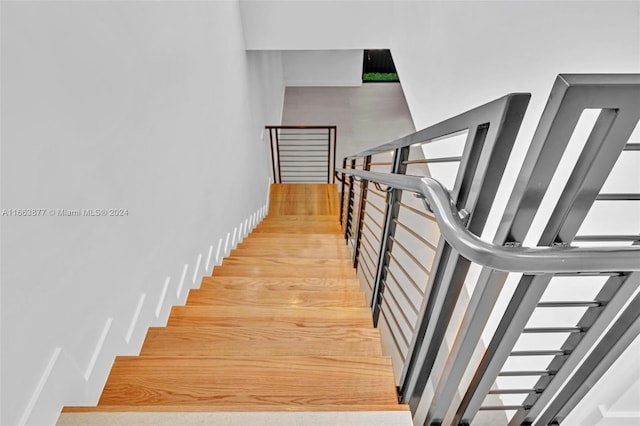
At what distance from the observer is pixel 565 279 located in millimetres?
1442

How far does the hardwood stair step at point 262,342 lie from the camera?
127 centimetres

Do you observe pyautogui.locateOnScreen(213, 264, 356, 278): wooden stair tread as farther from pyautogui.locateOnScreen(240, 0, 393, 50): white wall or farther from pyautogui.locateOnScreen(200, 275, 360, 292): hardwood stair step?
pyautogui.locateOnScreen(240, 0, 393, 50): white wall

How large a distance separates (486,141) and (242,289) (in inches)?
62.2

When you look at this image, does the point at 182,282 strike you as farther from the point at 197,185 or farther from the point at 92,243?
the point at 92,243

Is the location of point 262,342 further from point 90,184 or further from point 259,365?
point 90,184

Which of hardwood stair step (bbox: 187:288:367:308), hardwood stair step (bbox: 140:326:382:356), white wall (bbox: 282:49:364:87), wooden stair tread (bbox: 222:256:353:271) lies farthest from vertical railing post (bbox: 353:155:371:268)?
white wall (bbox: 282:49:364:87)

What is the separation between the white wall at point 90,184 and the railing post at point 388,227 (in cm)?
97

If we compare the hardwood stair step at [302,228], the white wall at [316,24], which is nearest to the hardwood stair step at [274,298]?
the hardwood stair step at [302,228]

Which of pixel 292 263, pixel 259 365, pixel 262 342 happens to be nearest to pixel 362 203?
pixel 292 263

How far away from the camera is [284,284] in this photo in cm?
198

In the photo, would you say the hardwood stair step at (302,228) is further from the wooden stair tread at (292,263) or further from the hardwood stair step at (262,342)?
the hardwood stair step at (262,342)

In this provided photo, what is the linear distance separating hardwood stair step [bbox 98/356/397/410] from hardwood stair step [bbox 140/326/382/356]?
129 millimetres

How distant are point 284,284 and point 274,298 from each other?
136 millimetres

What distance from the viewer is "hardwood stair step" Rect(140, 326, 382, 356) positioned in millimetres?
1268
